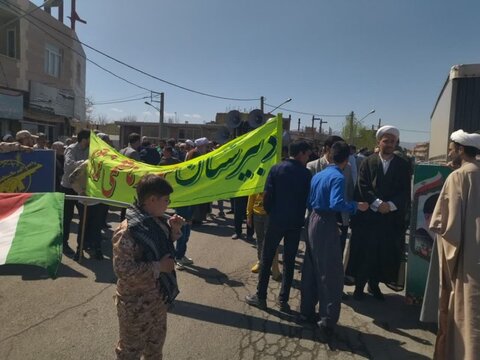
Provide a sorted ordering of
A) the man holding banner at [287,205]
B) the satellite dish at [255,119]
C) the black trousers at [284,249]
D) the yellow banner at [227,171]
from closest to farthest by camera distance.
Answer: the man holding banner at [287,205]
the black trousers at [284,249]
the yellow banner at [227,171]
the satellite dish at [255,119]

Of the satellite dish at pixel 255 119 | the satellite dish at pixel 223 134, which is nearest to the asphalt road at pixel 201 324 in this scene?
the satellite dish at pixel 255 119

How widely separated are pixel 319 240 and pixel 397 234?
1.39 m

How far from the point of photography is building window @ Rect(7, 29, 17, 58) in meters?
17.4

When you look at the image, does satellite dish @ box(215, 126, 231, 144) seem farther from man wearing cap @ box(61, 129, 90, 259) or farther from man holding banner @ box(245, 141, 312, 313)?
man holding banner @ box(245, 141, 312, 313)

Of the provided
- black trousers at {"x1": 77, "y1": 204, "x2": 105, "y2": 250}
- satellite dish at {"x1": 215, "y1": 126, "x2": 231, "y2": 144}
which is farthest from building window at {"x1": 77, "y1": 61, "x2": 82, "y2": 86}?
black trousers at {"x1": 77, "y1": 204, "x2": 105, "y2": 250}

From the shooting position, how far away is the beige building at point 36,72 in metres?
16.4

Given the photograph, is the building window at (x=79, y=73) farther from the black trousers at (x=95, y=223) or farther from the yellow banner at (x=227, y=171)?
the yellow banner at (x=227, y=171)

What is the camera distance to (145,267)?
2383 mm


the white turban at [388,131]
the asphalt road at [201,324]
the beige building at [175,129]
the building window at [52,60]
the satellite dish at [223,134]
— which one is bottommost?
the asphalt road at [201,324]

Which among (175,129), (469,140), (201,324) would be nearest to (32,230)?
(201,324)

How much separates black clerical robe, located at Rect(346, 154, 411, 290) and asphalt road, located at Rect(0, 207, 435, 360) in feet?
1.54

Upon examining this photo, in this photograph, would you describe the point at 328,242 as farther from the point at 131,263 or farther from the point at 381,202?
the point at 131,263

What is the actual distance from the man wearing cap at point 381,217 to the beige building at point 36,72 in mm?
14726

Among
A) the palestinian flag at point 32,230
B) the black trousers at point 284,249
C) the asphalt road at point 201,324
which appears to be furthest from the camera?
the black trousers at point 284,249
